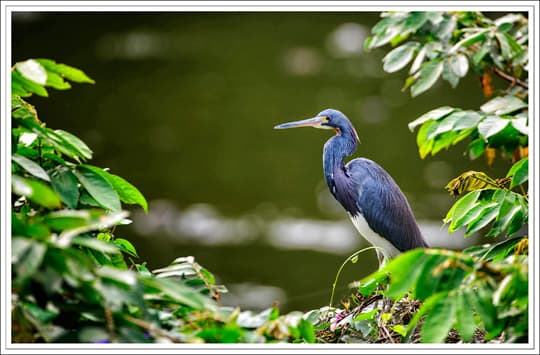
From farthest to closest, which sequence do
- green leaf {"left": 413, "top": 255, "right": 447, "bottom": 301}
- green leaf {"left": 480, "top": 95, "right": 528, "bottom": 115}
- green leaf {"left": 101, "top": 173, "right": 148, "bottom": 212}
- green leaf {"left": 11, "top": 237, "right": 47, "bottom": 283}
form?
green leaf {"left": 480, "top": 95, "right": 528, "bottom": 115}
green leaf {"left": 101, "top": 173, "right": 148, "bottom": 212}
green leaf {"left": 413, "top": 255, "right": 447, "bottom": 301}
green leaf {"left": 11, "top": 237, "right": 47, "bottom": 283}

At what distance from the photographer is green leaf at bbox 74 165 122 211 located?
3.01 feet

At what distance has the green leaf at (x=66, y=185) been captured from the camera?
0.89 m

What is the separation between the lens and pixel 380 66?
3.88 m

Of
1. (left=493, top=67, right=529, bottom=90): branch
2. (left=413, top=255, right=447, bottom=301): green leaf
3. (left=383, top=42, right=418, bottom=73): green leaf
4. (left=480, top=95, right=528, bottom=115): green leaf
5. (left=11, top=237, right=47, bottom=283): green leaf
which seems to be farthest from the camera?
(left=493, top=67, right=529, bottom=90): branch

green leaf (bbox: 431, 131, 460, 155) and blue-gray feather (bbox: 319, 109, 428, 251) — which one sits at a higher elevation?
green leaf (bbox: 431, 131, 460, 155)

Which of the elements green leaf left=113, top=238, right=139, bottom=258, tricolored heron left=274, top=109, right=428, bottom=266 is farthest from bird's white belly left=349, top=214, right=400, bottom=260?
green leaf left=113, top=238, right=139, bottom=258

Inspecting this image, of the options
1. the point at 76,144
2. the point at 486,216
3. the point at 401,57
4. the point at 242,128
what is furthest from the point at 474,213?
the point at 242,128

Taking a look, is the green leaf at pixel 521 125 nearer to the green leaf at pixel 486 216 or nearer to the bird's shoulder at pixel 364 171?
the green leaf at pixel 486 216

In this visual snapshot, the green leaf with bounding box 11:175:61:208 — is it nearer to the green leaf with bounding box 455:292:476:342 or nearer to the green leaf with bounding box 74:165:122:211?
the green leaf with bounding box 74:165:122:211

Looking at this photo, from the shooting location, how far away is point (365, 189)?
5.85 ft

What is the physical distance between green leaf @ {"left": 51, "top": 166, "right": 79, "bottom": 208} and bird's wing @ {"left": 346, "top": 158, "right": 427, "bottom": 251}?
99 cm

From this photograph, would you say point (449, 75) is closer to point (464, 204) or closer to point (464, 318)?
point (464, 204)

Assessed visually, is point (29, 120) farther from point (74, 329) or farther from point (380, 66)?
point (380, 66)

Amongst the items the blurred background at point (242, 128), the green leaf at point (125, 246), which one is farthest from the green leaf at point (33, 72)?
the blurred background at point (242, 128)
